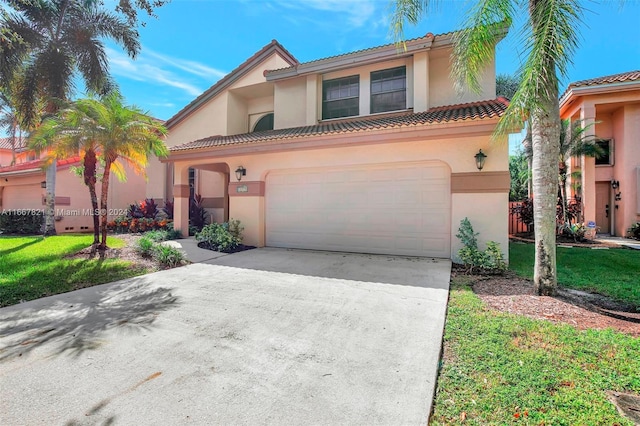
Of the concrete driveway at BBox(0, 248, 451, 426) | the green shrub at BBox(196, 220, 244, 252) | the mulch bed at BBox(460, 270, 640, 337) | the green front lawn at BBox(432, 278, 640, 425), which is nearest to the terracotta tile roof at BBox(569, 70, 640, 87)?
the mulch bed at BBox(460, 270, 640, 337)

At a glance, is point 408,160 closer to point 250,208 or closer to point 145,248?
Answer: point 250,208

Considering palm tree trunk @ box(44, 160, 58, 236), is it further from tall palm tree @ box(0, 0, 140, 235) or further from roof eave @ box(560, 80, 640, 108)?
roof eave @ box(560, 80, 640, 108)

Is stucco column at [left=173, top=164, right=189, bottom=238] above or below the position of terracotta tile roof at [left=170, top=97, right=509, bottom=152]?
below

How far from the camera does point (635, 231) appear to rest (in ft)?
42.3

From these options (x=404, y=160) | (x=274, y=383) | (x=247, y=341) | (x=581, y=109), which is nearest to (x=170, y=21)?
(x=404, y=160)

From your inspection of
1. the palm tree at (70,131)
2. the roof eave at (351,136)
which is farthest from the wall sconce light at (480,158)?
the palm tree at (70,131)

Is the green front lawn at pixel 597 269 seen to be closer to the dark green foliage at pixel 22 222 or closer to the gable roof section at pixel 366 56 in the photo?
the gable roof section at pixel 366 56

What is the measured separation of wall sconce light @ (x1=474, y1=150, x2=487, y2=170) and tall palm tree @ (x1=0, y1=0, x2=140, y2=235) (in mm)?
15277

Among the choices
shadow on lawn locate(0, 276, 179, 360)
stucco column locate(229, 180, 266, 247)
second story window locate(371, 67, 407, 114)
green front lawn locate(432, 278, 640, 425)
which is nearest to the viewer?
green front lawn locate(432, 278, 640, 425)

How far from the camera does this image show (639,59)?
12.6 meters

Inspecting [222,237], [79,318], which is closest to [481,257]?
[222,237]

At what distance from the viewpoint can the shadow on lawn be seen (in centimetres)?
353

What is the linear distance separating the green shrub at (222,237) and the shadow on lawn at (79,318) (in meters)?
3.84

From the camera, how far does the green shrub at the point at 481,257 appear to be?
6777 millimetres
